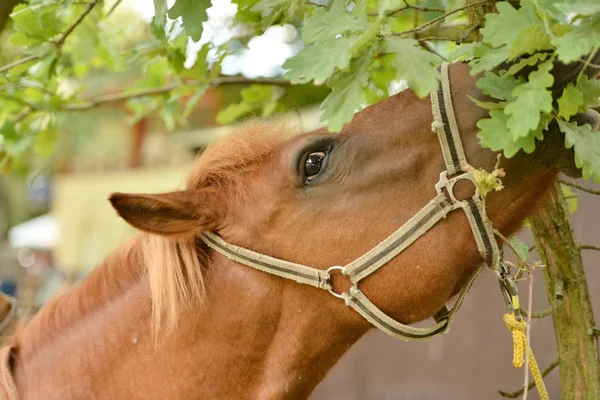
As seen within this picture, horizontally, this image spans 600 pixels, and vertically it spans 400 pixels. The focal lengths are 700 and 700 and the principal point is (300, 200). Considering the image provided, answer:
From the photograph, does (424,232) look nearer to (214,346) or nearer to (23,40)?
(214,346)

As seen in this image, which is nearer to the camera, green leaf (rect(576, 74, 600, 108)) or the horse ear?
green leaf (rect(576, 74, 600, 108))

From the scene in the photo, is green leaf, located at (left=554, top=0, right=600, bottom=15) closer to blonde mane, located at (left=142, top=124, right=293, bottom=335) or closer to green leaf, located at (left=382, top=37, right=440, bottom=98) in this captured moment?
green leaf, located at (left=382, top=37, right=440, bottom=98)

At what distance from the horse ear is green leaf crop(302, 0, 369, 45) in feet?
2.37

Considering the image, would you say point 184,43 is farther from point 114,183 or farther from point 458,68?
point 114,183

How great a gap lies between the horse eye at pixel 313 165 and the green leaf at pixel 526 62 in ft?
2.16

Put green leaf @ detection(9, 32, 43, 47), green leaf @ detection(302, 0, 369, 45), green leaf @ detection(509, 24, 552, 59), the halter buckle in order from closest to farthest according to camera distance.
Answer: green leaf @ detection(509, 24, 552, 59) → green leaf @ detection(302, 0, 369, 45) → the halter buckle → green leaf @ detection(9, 32, 43, 47)

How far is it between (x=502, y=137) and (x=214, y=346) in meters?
Result: 1.09

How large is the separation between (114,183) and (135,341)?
16.6 meters

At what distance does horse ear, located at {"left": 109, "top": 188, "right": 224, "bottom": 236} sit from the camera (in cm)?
200

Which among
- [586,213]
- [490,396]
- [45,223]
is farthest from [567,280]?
[45,223]

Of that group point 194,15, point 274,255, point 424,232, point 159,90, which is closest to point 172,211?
point 274,255

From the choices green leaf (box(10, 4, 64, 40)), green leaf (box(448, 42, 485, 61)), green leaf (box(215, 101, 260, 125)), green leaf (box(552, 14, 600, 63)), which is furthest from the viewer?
green leaf (box(215, 101, 260, 125))

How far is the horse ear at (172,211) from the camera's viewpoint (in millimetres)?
2004

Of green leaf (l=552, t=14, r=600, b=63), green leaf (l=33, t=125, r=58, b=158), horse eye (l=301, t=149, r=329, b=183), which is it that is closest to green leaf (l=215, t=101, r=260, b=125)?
green leaf (l=33, t=125, r=58, b=158)
